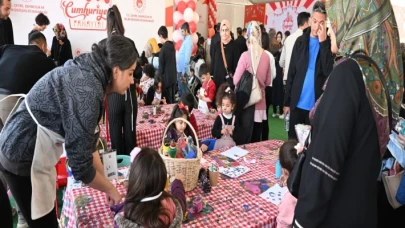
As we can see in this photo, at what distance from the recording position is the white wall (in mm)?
11164

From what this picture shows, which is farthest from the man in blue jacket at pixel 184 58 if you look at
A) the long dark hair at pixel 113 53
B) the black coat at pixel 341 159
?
the black coat at pixel 341 159

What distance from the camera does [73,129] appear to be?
1.19 m

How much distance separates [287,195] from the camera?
1457 mm

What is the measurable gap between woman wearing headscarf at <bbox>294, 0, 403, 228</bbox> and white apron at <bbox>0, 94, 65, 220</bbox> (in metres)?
0.97

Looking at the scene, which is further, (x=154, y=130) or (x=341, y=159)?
(x=154, y=130)

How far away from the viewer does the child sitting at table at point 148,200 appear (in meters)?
1.16

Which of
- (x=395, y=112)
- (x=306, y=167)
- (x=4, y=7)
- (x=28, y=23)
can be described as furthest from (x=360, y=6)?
(x=28, y=23)

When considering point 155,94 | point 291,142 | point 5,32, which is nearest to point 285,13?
point 155,94

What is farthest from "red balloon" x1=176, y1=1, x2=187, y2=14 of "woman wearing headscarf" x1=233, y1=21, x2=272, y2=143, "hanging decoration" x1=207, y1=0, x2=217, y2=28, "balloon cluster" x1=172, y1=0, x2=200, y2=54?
"woman wearing headscarf" x1=233, y1=21, x2=272, y2=143

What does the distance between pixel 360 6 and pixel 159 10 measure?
6973 millimetres

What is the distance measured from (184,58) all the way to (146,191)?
487cm

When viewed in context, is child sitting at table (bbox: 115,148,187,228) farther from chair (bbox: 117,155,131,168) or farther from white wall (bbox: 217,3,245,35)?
white wall (bbox: 217,3,245,35)

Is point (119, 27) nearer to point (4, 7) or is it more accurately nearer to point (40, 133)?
point (4, 7)

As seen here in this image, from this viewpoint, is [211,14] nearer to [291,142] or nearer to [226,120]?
[226,120]
